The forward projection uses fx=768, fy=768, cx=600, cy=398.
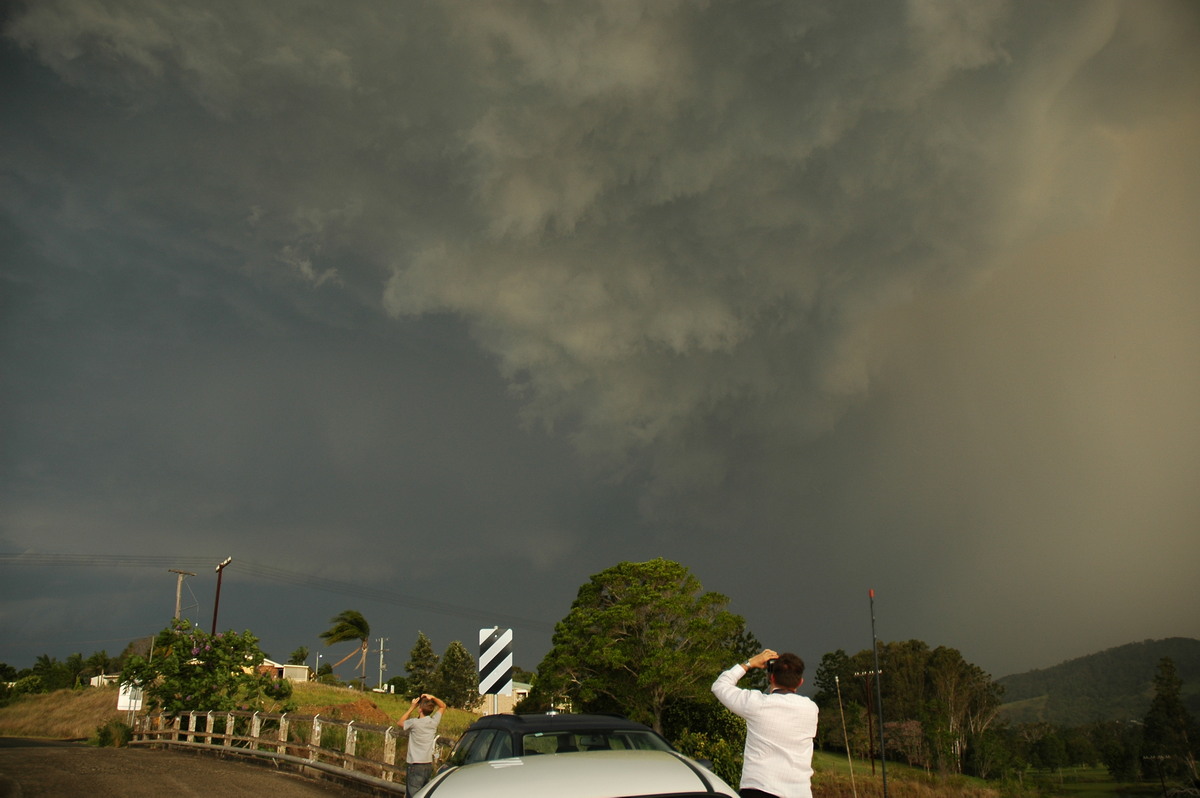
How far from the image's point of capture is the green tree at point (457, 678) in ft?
298

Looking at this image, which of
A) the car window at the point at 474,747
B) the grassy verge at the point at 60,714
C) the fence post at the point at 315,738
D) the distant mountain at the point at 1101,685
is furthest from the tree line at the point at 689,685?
the distant mountain at the point at 1101,685

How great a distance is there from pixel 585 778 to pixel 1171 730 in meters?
97.6

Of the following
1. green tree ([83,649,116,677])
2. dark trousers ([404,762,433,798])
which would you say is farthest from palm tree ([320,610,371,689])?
dark trousers ([404,762,433,798])

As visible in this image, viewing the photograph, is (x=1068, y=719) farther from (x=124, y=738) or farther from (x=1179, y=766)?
(x=124, y=738)

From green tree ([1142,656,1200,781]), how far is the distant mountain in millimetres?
49659

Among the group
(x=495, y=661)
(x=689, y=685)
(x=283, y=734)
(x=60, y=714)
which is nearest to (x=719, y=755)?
(x=495, y=661)

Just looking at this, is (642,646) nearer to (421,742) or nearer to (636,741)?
(421,742)

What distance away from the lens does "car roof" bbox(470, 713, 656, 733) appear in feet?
19.3

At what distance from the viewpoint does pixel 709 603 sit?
41312 millimetres

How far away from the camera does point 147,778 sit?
54.7 feet

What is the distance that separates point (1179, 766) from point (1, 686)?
381ft

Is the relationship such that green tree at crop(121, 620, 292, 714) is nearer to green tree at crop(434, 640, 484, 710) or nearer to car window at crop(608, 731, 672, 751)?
car window at crop(608, 731, 672, 751)

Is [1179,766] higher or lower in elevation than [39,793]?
lower

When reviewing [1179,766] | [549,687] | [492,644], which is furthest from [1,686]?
[1179,766]
